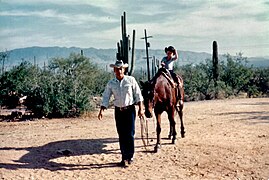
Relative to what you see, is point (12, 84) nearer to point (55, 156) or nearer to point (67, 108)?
point (67, 108)

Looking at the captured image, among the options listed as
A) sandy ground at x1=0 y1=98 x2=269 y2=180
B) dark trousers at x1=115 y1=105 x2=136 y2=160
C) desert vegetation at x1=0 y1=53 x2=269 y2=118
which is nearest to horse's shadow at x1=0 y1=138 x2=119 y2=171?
sandy ground at x1=0 y1=98 x2=269 y2=180

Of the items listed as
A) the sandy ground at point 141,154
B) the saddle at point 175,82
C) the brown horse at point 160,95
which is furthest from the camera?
the saddle at point 175,82

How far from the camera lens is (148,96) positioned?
7758mm

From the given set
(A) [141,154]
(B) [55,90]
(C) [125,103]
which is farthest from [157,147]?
(B) [55,90]

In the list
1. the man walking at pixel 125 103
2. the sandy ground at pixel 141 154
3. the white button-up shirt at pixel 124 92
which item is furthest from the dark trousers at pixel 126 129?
the sandy ground at pixel 141 154

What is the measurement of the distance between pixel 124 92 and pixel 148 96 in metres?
0.68

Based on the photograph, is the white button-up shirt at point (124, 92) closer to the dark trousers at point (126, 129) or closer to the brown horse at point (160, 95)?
the dark trousers at point (126, 129)

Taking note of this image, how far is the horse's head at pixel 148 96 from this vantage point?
7621 millimetres

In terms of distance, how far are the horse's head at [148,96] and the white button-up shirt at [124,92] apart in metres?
0.32

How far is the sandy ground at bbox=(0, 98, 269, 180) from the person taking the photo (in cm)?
689

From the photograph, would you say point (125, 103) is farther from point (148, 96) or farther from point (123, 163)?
point (123, 163)

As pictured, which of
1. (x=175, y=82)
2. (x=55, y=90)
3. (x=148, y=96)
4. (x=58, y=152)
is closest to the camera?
(x=148, y=96)

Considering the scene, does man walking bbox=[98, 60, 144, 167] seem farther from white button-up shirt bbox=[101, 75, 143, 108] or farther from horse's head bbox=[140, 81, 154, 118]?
horse's head bbox=[140, 81, 154, 118]

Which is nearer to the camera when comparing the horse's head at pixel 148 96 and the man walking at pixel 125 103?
the man walking at pixel 125 103
